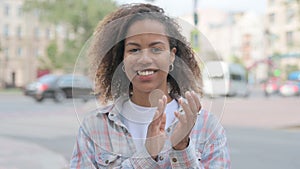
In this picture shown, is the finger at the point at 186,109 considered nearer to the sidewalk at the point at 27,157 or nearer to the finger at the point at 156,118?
the finger at the point at 156,118

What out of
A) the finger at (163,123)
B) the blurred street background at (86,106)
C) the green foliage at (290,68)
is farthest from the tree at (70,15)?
the finger at (163,123)

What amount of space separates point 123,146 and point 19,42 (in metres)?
69.8

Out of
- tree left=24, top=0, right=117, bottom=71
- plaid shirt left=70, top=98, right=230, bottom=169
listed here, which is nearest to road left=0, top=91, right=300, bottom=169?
plaid shirt left=70, top=98, right=230, bottom=169

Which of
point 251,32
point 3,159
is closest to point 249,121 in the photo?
point 3,159

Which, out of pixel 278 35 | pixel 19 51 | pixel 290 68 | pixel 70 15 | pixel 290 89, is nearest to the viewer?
pixel 290 89

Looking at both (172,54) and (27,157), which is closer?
(172,54)

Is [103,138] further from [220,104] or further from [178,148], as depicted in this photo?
[220,104]

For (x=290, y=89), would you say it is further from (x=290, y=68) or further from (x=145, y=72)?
(x=145, y=72)

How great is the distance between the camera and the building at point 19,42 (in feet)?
224

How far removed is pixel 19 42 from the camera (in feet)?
226

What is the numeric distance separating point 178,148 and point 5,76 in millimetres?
68566

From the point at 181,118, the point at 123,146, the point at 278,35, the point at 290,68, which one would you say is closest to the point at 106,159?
the point at 123,146

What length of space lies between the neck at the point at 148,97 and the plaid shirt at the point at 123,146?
53 mm

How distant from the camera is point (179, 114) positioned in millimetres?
1361
